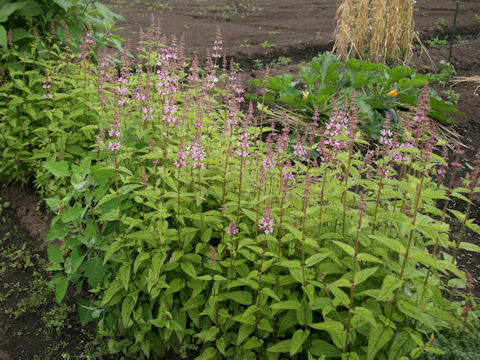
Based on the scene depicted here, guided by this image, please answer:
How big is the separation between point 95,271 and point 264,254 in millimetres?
1041

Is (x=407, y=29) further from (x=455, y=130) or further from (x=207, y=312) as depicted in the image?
(x=207, y=312)

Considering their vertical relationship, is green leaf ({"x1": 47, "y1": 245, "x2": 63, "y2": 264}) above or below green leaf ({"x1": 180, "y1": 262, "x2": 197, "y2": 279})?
below

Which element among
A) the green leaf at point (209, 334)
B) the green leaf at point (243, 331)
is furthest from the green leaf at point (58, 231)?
the green leaf at point (243, 331)

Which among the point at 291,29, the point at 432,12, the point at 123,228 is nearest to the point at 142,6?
the point at 291,29

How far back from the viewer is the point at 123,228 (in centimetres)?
233

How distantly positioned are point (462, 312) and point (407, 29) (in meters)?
5.96

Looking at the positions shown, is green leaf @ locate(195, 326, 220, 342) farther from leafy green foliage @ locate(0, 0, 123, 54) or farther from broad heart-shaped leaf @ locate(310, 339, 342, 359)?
leafy green foliage @ locate(0, 0, 123, 54)

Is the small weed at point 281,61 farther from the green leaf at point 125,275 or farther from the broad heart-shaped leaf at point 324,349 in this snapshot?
the broad heart-shaped leaf at point 324,349

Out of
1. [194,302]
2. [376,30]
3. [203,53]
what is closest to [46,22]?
[194,302]

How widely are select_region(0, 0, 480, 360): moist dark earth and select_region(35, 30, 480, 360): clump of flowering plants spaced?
0.51 metres

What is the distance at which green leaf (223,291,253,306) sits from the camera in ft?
6.88

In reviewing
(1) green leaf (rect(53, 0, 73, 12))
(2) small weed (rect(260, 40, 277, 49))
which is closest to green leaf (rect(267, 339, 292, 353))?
(1) green leaf (rect(53, 0, 73, 12))

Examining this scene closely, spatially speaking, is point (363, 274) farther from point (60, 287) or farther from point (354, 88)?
point (354, 88)

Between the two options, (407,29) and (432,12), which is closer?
(407,29)
